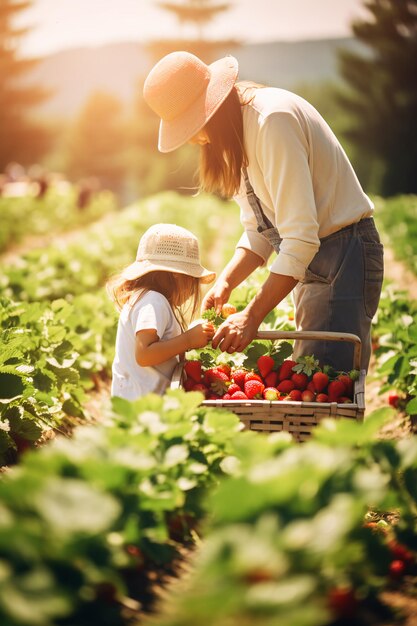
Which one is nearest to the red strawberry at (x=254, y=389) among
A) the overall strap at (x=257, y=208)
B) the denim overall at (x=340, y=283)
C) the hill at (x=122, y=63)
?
the denim overall at (x=340, y=283)

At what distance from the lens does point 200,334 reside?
11.3ft

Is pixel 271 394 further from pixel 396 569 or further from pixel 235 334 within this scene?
pixel 396 569

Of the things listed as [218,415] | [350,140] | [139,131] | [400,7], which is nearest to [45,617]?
[218,415]

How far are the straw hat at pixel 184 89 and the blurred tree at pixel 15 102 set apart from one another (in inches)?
2158

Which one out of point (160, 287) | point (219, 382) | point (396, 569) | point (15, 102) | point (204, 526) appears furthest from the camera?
point (15, 102)

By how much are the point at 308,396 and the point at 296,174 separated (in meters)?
0.96

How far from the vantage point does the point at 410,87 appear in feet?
154

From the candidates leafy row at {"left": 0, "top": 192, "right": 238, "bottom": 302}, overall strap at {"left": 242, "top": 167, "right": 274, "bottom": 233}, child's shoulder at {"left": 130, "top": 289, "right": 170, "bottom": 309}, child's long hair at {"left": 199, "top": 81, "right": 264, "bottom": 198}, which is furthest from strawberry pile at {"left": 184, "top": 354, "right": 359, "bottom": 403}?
leafy row at {"left": 0, "top": 192, "right": 238, "bottom": 302}

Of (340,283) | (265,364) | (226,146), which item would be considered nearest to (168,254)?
(226,146)

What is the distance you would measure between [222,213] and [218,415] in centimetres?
2090

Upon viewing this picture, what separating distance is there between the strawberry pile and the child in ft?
0.58

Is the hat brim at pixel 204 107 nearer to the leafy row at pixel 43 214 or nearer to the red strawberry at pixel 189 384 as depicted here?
the red strawberry at pixel 189 384

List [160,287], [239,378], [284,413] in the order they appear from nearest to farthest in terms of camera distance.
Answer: [284,413]
[239,378]
[160,287]

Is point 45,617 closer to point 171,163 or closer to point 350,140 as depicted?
point 350,140
